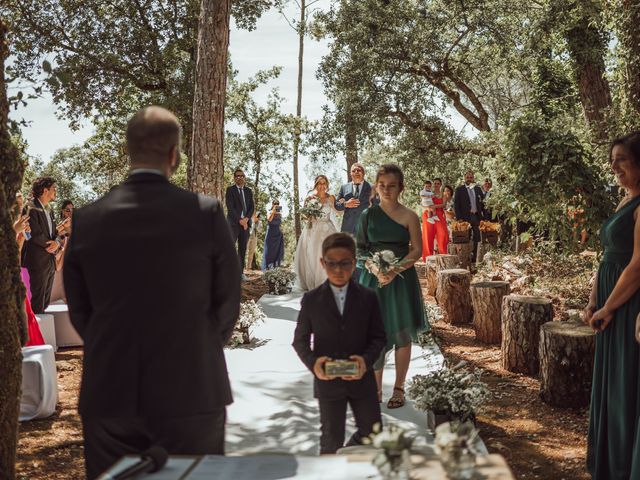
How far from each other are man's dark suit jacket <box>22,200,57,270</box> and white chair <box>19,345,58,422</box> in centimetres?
264

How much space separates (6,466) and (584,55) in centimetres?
1240

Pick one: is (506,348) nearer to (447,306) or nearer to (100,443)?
(447,306)

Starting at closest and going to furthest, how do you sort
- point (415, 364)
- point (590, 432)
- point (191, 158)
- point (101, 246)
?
point (101, 246) < point (590, 432) < point (415, 364) < point (191, 158)

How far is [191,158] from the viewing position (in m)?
9.61

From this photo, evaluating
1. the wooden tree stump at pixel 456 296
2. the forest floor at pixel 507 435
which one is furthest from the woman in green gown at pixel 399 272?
the wooden tree stump at pixel 456 296

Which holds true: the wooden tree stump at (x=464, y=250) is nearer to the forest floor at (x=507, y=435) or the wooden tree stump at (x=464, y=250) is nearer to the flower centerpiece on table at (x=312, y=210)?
the flower centerpiece on table at (x=312, y=210)

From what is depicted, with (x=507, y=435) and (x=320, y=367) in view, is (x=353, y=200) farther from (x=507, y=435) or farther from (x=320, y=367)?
(x=320, y=367)

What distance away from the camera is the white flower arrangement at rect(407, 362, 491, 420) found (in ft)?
16.5

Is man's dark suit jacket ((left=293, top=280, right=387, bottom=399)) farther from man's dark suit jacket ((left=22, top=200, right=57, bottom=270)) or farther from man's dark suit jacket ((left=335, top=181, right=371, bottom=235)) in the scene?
man's dark suit jacket ((left=335, top=181, right=371, bottom=235))

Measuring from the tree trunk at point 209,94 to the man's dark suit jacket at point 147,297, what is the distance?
23.8ft

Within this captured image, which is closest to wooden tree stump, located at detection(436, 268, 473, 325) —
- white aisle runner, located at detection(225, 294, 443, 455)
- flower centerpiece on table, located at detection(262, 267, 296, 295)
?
white aisle runner, located at detection(225, 294, 443, 455)

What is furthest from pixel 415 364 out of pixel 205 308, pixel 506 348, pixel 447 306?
pixel 205 308

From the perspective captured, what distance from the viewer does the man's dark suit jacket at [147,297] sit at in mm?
2232

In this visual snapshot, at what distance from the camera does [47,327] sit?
26.8ft
